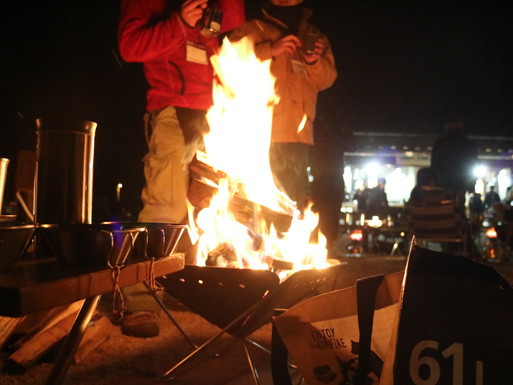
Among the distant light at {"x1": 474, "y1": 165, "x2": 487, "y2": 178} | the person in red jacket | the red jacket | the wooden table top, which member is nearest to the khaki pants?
the person in red jacket

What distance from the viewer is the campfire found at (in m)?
2.90

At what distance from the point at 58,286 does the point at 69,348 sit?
18.2 inches

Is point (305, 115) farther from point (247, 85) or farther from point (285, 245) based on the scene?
point (285, 245)

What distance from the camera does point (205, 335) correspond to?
3.11 m

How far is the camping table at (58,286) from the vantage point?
0.85 metres

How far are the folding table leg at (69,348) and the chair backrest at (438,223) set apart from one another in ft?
19.7

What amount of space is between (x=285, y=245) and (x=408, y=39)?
10.7m

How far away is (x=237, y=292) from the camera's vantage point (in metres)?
2.14

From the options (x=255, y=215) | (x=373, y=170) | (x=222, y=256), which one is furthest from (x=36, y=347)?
(x=373, y=170)

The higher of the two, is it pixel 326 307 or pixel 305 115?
pixel 305 115

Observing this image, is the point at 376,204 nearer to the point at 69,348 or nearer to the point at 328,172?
the point at 328,172

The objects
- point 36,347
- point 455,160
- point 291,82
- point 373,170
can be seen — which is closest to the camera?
point 36,347

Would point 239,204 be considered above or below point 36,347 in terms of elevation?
above

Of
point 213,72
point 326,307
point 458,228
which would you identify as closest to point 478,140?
point 458,228
